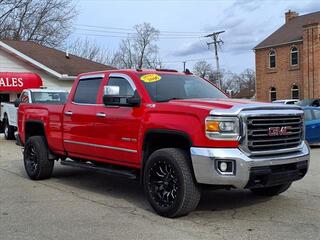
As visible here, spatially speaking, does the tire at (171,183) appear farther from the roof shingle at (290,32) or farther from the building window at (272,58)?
the building window at (272,58)

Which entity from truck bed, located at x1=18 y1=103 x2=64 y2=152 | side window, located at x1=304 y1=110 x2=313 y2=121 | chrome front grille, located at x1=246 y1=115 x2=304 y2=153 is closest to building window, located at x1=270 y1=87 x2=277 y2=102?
side window, located at x1=304 y1=110 x2=313 y2=121

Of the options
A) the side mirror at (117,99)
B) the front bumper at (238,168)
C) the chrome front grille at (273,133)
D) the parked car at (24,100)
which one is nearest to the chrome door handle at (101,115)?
the side mirror at (117,99)

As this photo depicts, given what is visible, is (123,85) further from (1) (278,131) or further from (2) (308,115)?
(2) (308,115)

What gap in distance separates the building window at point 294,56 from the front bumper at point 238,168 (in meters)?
44.8

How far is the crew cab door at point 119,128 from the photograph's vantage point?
7.08 meters

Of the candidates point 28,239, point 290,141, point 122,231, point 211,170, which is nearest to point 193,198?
point 211,170

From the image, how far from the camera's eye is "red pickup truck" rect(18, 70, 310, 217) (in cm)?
604

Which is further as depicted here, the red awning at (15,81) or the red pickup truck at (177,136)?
the red awning at (15,81)

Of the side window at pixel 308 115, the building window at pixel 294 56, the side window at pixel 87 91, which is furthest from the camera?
the building window at pixel 294 56

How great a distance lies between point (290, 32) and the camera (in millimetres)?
51156

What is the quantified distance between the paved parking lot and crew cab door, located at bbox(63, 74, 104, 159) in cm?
75

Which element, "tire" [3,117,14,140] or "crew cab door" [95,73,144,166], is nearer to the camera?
"crew cab door" [95,73,144,166]

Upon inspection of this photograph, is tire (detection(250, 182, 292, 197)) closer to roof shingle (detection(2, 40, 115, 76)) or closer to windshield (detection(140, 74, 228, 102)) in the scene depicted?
windshield (detection(140, 74, 228, 102))

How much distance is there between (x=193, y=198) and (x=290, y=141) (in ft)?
5.16
